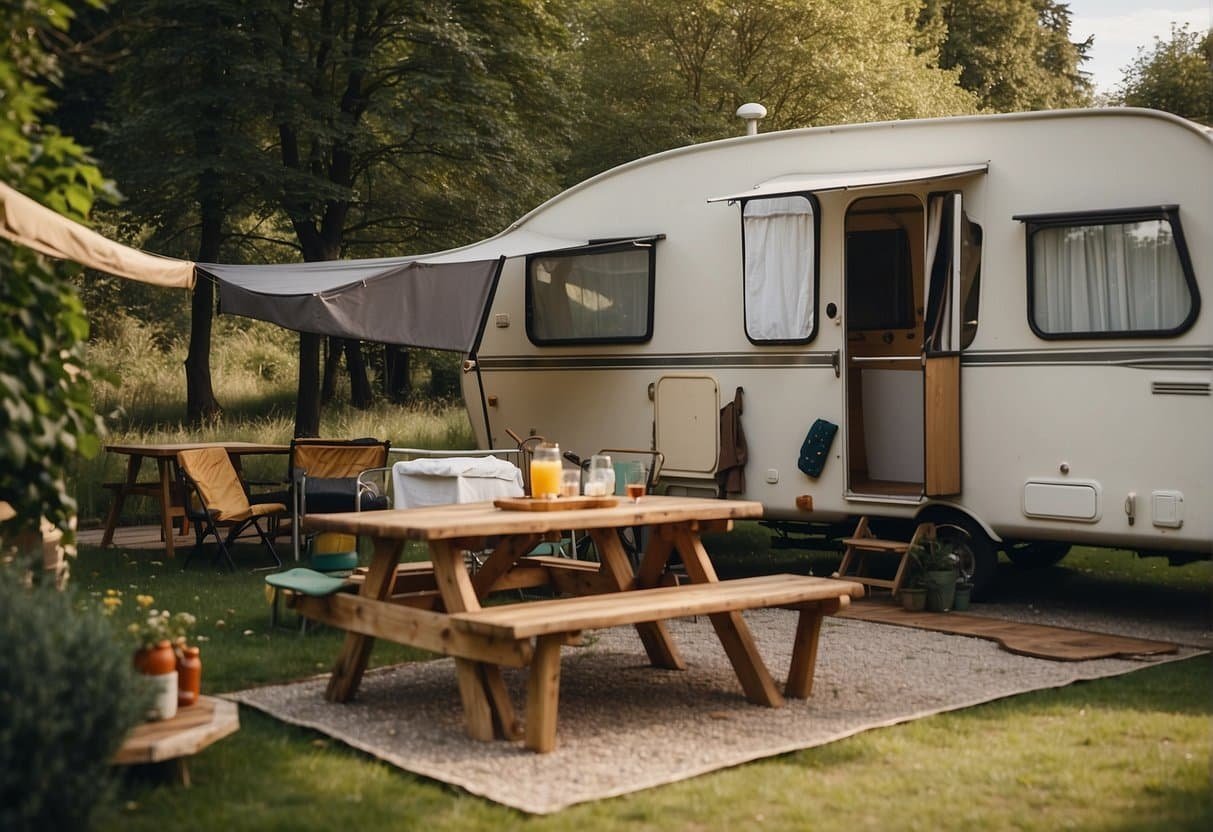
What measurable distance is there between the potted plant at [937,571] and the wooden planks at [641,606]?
7.32 feet

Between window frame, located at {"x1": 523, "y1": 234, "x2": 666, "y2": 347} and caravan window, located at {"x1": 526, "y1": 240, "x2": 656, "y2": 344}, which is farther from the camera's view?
caravan window, located at {"x1": 526, "y1": 240, "x2": 656, "y2": 344}

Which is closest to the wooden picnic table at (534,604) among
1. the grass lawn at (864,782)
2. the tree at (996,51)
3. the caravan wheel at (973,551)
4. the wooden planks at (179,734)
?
the grass lawn at (864,782)

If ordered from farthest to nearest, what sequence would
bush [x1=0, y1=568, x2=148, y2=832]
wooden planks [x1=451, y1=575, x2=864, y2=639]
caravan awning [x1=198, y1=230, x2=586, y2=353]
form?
caravan awning [x1=198, y1=230, x2=586, y2=353]
wooden planks [x1=451, y1=575, x2=864, y2=639]
bush [x1=0, y1=568, x2=148, y2=832]

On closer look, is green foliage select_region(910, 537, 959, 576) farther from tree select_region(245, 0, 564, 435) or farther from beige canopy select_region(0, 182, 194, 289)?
tree select_region(245, 0, 564, 435)

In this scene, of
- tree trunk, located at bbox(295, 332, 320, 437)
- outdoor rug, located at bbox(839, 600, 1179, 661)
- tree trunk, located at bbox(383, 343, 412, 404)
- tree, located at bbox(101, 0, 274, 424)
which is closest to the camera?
outdoor rug, located at bbox(839, 600, 1179, 661)

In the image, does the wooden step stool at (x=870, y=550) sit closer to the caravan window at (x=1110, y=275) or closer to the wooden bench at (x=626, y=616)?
the caravan window at (x=1110, y=275)

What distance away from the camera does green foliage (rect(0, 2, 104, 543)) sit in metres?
4.04

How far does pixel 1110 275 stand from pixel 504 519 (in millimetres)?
4018

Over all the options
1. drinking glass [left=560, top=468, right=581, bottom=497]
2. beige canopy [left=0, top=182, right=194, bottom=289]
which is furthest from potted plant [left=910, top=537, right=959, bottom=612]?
beige canopy [left=0, top=182, right=194, bottom=289]

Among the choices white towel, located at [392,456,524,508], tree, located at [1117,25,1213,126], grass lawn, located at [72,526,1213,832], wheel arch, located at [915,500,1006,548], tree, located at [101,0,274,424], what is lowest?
grass lawn, located at [72,526,1213,832]

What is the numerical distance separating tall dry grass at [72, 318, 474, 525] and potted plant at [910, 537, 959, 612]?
458 cm

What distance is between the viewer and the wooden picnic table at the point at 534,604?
4914mm

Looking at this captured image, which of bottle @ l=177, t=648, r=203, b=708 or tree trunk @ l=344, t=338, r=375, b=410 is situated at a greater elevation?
tree trunk @ l=344, t=338, r=375, b=410

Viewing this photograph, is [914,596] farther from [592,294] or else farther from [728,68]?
[728,68]
